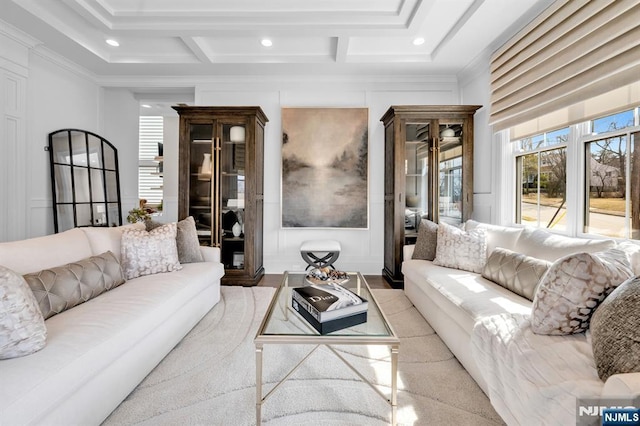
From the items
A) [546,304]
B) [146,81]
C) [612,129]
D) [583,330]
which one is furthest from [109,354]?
[146,81]

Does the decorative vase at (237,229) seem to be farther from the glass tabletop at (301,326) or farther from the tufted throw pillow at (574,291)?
the tufted throw pillow at (574,291)

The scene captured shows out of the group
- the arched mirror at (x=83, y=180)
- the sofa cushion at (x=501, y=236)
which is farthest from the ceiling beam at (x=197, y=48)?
the sofa cushion at (x=501, y=236)

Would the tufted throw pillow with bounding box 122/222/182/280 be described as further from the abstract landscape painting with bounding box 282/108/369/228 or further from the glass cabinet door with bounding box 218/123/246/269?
the abstract landscape painting with bounding box 282/108/369/228

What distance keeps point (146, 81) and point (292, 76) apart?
6.60 ft

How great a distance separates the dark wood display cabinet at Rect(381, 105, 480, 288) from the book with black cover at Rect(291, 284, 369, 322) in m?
2.13

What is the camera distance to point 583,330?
138 centimetres

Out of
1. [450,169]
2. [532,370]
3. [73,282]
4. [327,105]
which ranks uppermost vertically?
[327,105]

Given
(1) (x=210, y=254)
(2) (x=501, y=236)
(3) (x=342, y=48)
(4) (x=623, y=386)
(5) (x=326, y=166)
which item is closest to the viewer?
(4) (x=623, y=386)

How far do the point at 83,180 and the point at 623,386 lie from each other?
5.08m

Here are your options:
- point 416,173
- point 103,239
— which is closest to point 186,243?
point 103,239

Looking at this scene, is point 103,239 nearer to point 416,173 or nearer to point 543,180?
point 416,173

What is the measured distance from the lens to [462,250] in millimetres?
2717

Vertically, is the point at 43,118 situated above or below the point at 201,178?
above

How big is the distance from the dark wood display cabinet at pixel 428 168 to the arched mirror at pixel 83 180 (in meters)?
3.94
